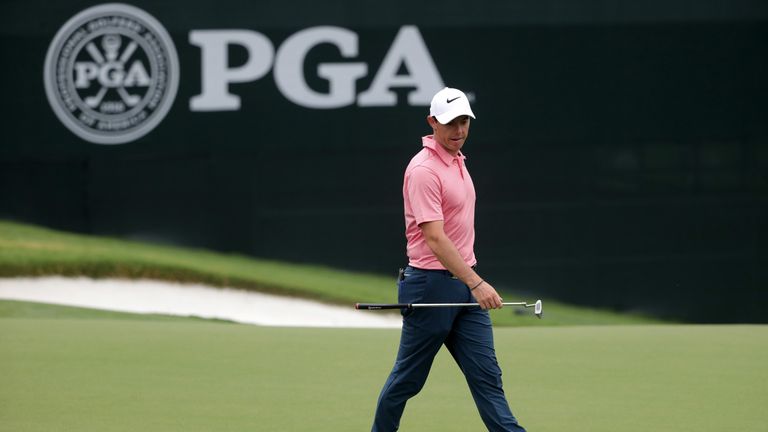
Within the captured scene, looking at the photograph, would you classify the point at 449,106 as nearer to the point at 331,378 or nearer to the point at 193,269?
the point at 331,378

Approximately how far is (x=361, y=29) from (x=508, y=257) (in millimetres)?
3074

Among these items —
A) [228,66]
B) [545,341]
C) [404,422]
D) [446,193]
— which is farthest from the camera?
[228,66]

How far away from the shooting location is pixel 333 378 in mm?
8406

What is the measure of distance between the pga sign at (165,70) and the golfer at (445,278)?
28.9 feet

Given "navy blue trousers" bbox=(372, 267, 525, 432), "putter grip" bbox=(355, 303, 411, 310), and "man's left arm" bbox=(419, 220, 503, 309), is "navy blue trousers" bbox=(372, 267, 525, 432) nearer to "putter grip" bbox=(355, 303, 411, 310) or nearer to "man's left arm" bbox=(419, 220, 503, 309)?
"putter grip" bbox=(355, 303, 411, 310)

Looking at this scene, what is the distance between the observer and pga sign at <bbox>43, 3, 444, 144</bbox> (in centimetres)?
1432

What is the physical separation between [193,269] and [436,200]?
906 cm

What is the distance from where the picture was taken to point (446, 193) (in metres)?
5.46

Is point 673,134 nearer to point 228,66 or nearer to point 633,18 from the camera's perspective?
point 633,18

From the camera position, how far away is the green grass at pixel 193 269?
14023 millimetres

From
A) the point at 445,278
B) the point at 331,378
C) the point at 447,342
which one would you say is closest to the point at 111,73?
the point at 331,378

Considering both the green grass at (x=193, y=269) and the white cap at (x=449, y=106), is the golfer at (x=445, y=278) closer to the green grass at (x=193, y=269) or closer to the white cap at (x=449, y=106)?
the white cap at (x=449, y=106)

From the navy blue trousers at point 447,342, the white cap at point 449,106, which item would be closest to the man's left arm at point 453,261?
the navy blue trousers at point 447,342

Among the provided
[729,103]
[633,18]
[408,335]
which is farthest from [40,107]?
[408,335]
